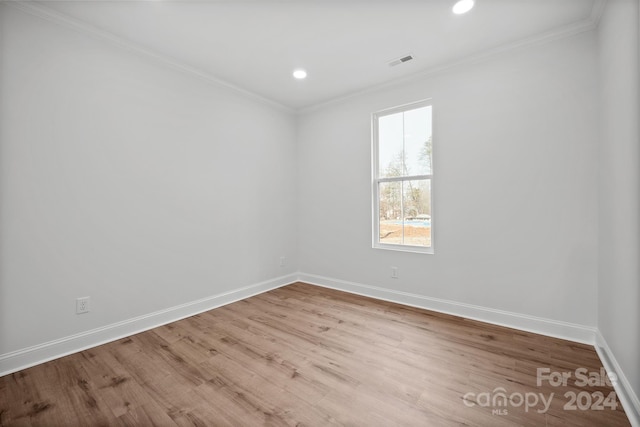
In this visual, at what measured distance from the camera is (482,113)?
9.14ft

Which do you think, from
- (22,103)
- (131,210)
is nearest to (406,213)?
(131,210)

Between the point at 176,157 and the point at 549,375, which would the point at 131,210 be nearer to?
the point at 176,157

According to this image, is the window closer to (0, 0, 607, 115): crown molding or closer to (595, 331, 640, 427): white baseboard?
(0, 0, 607, 115): crown molding

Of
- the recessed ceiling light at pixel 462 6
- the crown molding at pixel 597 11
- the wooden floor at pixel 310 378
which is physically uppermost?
the recessed ceiling light at pixel 462 6

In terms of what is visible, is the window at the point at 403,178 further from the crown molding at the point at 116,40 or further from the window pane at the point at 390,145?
the crown molding at the point at 116,40

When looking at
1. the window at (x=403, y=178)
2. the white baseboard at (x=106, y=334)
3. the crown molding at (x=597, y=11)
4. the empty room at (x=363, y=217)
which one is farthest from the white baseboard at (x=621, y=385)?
the white baseboard at (x=106, y=334)

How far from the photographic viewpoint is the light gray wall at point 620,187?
156 cm

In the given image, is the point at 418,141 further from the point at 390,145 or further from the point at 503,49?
the point at 503,49

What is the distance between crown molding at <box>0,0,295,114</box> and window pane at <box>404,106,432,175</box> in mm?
2127

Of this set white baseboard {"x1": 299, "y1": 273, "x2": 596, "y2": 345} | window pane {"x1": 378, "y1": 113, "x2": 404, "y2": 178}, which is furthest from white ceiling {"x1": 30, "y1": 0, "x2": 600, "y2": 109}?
white baseboard {"x1": 299, "y1": 273, "x2": 596, "y2": 345}

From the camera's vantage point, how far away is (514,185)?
2619 mm

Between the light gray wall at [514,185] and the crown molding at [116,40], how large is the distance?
190 cm

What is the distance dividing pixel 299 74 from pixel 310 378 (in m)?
3.10

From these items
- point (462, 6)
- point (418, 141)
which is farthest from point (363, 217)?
point (462, 6)
